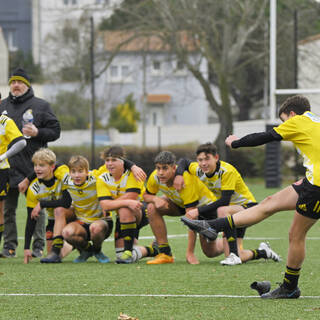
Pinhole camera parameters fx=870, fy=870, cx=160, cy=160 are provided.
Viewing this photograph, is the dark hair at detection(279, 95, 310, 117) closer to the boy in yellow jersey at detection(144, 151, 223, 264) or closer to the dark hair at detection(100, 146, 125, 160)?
the boy in yellow jersey at detection(144, 151, 223, 264)

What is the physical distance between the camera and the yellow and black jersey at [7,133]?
9.07 m

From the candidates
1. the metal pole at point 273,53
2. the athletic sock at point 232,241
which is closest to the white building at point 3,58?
the metal pole at point 273,53

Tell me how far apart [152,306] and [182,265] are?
2636mm

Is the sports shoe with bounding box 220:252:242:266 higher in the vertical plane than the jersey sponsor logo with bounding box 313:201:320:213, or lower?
lower

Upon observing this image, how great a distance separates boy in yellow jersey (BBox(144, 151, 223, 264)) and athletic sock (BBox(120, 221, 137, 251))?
0.21 meters

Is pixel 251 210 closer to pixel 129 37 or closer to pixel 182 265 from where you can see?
pixel 182 265

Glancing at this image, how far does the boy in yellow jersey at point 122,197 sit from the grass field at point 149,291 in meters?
0.30

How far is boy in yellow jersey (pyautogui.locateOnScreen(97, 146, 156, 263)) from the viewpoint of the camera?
29.6 feet

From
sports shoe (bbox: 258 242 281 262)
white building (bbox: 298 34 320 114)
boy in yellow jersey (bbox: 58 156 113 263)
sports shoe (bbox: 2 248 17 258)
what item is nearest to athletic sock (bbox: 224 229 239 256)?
sports shoe (bbox: 258 242 281 262)

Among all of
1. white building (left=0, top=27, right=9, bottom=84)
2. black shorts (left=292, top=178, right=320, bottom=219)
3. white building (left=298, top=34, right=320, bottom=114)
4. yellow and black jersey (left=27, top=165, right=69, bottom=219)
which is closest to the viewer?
black shorts (left=292, top=178, right=320, bottom=219)

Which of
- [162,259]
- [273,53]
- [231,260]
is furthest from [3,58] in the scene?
[231,260]

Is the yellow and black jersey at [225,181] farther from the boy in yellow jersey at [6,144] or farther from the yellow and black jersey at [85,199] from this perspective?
the boy in yellow jersey at [6,144]

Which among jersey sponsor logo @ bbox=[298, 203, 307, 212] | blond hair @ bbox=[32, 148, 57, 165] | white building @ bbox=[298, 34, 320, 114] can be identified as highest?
white building @ bbox=[298, 34, 320, 114]

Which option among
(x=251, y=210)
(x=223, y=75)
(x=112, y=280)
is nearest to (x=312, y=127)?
(x=251, y=210)
